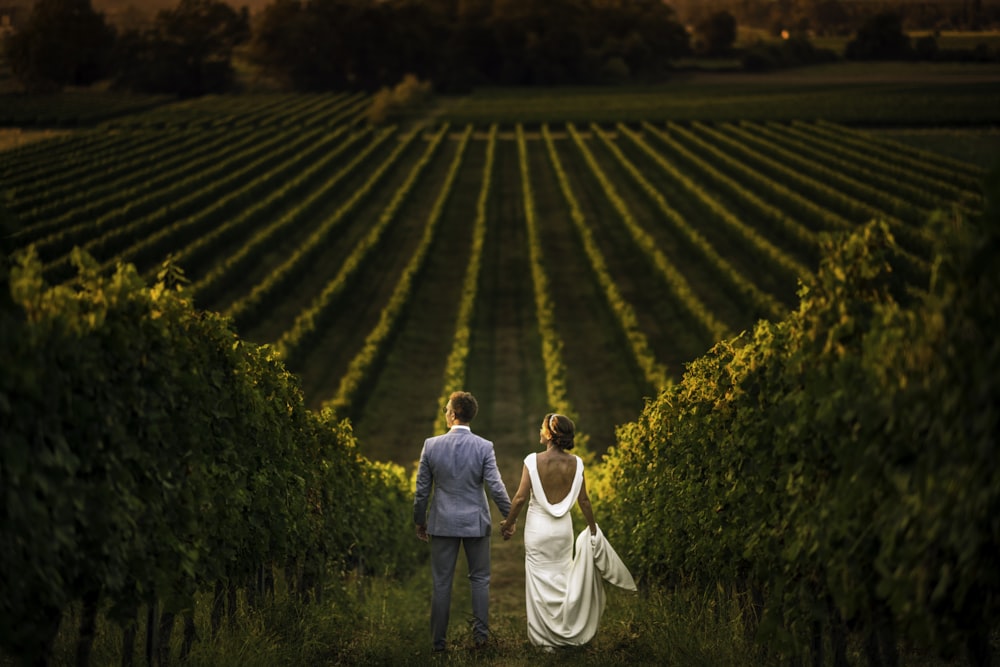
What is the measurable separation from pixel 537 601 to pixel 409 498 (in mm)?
6657

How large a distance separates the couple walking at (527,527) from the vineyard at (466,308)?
797mm

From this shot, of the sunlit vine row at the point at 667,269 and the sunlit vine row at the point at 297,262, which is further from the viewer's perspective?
the sunlit vine row at the point at 297,262

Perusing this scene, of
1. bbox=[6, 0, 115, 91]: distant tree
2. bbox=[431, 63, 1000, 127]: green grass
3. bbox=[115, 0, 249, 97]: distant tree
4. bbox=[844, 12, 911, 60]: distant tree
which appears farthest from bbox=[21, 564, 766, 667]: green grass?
bbox=[115, 0, 249, 97]: distant tree

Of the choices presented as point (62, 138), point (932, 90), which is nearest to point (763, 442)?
point (932, 90)

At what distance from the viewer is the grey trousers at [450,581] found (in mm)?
8227

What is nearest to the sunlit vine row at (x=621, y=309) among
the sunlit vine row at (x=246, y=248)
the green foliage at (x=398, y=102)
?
the sunlit vine row at (x=246, y=248)

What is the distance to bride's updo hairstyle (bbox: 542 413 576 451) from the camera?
820cm

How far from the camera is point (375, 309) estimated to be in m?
35.2

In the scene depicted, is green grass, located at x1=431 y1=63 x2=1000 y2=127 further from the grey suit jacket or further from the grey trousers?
the grey trousers

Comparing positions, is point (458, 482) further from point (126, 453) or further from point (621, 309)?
point (621, 309)

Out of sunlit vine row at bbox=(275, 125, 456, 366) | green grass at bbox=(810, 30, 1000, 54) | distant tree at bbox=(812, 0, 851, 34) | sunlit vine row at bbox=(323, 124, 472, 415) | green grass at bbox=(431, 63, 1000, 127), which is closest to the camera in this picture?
sunlit vine row at bbox=(323, 124, 472, 415)

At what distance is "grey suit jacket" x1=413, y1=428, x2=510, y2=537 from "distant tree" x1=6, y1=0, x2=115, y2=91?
88417 millimetres

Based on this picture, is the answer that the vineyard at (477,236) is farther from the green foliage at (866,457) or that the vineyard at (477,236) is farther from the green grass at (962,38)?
the green grass at (962,38)

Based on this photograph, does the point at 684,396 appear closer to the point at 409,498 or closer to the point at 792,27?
the point at 409,498
